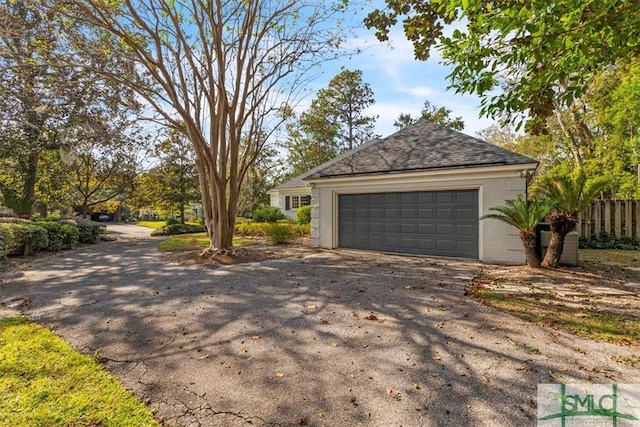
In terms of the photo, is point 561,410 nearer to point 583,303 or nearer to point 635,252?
point 583,303

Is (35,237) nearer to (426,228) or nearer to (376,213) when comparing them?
(376,213)

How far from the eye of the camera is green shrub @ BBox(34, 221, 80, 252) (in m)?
11.7

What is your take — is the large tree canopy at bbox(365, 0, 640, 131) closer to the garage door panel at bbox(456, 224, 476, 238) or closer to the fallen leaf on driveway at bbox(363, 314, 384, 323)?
the fallen leaf on driveway at bbox(363, 314, 384, 323)

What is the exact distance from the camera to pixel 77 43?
8.58m

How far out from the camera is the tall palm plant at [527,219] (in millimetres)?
7422

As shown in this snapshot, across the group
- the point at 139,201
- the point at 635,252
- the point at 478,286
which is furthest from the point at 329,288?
the point at 139,201

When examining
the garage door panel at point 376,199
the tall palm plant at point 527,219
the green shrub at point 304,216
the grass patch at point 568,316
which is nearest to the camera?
the grass patch at point 568,316

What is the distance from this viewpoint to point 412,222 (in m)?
10.2

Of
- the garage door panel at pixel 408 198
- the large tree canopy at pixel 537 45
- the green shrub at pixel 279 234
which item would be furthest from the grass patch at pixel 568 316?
the green shrub at pixel 279 234

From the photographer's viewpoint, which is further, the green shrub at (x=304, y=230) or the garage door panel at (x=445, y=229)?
the green shrub at (x=304, y=230)

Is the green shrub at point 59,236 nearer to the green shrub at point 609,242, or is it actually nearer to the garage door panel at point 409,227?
the garage door panel at point 409,227

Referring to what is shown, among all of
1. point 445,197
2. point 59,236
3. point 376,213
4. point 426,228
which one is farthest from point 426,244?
point 59,236

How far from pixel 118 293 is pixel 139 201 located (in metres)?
18.4

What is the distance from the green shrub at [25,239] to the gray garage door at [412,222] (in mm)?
10077
